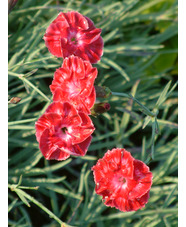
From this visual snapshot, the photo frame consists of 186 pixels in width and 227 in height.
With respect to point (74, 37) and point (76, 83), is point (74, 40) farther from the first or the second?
point (76, 83)

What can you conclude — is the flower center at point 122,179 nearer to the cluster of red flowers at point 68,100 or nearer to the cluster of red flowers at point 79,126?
the cluster of red flowers at point 79,126

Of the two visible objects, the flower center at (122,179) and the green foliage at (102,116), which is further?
the green foliage at (102,116)

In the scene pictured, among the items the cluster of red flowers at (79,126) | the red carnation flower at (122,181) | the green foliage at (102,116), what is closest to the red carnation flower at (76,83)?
the cluster of red flowers at (79,126)

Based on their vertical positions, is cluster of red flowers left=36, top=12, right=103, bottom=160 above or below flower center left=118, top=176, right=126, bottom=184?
above

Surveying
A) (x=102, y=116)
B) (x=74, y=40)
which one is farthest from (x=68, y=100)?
(x=102, y=116)

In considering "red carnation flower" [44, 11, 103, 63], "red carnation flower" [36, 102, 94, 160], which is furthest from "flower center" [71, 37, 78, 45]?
"red carnation flower" [36, 102, 94, 160]

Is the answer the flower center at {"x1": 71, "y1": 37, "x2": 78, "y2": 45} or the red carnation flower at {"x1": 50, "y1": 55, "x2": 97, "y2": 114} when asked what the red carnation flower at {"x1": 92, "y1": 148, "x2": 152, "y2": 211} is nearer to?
the red carnation flower at {"x1": 50, "y1": 55, "x2": 97, "y2": 114}

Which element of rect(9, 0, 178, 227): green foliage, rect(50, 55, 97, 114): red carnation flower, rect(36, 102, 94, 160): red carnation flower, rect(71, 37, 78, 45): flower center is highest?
rect(71, 37, 78, 45): flower center

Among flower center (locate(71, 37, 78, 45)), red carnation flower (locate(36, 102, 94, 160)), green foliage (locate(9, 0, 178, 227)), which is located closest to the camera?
red carnation flower (locate(36, 102, 94, 160))
